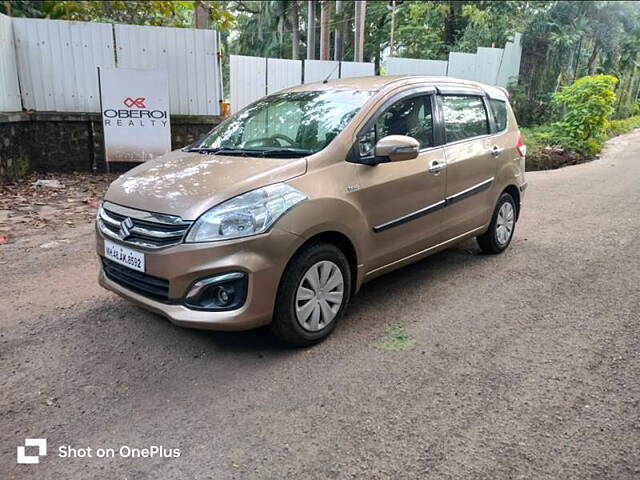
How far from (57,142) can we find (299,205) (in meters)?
6.89

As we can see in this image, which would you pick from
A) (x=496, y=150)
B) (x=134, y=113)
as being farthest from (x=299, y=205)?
(x=134, y=113)

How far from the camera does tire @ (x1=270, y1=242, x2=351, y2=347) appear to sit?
Answer: 3.13 m

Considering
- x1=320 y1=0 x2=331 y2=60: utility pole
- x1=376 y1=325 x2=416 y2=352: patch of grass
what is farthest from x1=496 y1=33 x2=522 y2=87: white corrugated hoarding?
x1=376 y1=325 x2=416 y2=352: patch of grass

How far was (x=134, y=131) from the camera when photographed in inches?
328

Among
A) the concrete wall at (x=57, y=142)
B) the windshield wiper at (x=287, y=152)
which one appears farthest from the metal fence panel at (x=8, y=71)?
the windshield wiper at (x=287, y=152)

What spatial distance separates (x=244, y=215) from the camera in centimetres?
298

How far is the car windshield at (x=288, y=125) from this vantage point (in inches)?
143

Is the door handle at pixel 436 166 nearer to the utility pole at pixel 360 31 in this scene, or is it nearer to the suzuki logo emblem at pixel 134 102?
the suzuki logo emblem at pixel 134 102

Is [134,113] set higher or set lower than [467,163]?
higher

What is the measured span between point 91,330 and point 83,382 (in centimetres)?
69

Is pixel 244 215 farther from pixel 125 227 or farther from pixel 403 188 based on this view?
pixel 403 188

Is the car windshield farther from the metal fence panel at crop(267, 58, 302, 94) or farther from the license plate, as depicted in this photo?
the metal fence panel at crop(267, 58, 302, 94)

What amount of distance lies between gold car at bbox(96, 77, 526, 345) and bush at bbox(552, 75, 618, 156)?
8.67 meters

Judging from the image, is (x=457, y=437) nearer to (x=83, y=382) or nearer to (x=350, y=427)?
(x=350, y=427)
